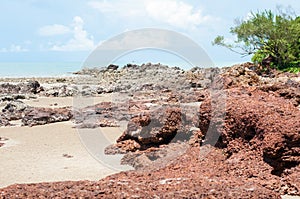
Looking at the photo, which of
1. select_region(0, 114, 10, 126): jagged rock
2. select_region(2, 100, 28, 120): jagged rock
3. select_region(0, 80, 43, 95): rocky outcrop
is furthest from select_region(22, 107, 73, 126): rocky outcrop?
select_region(0, 80, 43, 95): rocky outcrop

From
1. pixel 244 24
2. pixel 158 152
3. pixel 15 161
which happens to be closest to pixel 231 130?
pixel 158 152

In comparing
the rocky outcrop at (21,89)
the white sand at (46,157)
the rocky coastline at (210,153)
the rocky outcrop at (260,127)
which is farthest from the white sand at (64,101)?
the rocky outcrop at (260,127)

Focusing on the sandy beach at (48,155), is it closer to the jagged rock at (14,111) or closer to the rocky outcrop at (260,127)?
the jagged rock at (14,111)

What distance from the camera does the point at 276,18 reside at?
2992 centimetres

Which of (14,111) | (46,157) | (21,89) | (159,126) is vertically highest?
(21,89)

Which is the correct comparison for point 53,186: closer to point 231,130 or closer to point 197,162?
point 197,162

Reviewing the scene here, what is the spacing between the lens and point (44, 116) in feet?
42.4

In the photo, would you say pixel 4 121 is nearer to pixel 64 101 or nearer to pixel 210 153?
pixel 64 101

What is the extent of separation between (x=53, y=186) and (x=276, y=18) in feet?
92.4

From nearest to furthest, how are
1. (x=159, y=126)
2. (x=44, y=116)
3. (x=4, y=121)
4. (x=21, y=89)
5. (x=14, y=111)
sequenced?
1. (x=159, y=126)
2. (x=44, y=116)
3. (x=4, y=121)
4. (x=14, y=111)
5. (x=21, y=89)

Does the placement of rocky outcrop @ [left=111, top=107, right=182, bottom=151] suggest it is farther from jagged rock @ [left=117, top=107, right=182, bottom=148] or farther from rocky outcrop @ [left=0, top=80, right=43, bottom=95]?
rocky outcrop @ [left=0, top=80, right=43, bottom=95]

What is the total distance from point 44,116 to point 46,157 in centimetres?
468

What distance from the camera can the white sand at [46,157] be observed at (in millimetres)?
6973

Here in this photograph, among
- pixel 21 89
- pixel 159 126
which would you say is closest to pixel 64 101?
pixel 21 89
